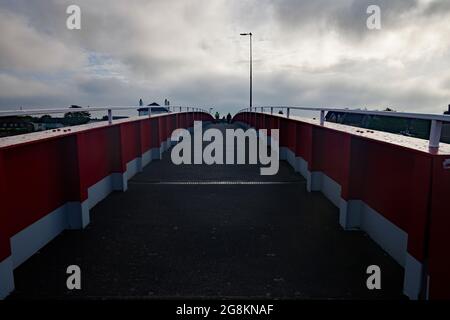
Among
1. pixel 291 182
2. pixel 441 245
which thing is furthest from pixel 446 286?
pixel 291 182

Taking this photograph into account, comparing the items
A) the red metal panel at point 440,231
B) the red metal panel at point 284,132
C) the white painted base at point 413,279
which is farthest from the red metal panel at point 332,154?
the red metal panel at point 284,132

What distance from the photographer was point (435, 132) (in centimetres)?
362

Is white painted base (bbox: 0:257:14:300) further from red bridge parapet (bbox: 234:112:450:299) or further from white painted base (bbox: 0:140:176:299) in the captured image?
red bridge parapet (bbox: 234:112:450:299)

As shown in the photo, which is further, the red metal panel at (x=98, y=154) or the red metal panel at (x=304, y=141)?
the red metal panel at (x=304, y=141)

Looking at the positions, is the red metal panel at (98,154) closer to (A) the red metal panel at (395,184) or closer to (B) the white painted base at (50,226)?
(B) the white painted base at (50,226)

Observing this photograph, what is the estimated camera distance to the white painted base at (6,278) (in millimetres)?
3730

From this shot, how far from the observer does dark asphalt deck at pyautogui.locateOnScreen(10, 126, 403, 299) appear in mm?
3926

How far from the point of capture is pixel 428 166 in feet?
11.3

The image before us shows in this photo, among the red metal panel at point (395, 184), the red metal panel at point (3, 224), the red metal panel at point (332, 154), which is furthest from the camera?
the red metal panel at point (332, 154)

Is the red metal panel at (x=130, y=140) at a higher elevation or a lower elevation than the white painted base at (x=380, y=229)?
Result: higher

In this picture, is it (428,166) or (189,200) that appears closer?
(428,166)

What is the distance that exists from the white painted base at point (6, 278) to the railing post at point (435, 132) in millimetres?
4570
